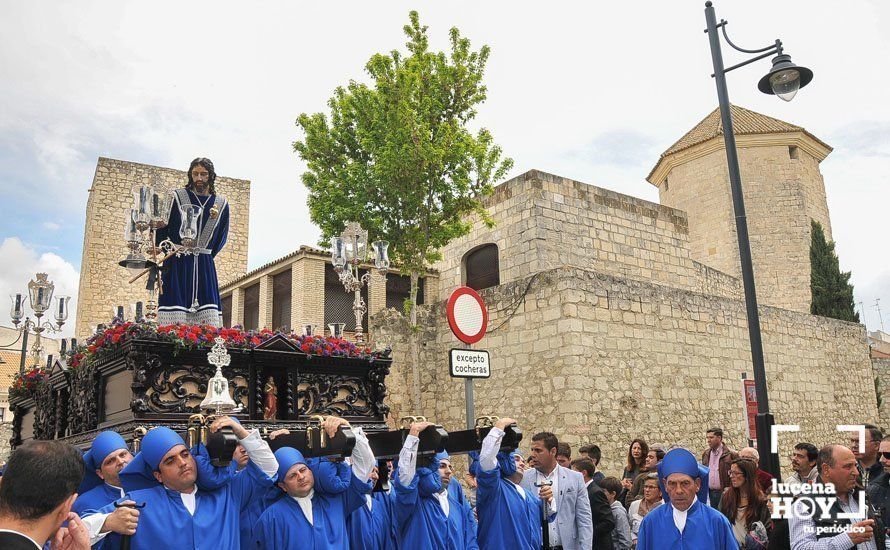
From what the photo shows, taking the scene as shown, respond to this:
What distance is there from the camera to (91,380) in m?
5.94

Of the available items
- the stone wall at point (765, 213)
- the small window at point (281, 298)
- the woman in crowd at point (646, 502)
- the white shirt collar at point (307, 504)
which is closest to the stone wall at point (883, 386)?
the stone wall at point (765, 213)

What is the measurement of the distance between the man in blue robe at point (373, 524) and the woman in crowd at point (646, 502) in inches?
82.0

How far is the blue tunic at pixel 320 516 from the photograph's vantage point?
448cm

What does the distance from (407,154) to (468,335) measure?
7.65 m

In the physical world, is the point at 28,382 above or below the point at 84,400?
above

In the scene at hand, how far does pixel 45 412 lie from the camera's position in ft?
25.3

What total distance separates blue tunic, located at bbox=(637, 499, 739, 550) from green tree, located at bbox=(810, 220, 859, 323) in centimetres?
2513

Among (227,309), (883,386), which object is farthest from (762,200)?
(227,309)

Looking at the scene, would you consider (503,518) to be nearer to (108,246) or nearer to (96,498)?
(96,498)

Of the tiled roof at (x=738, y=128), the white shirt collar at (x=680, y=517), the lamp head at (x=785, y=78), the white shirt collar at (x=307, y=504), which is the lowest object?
the white shirt collar at (x=680, y=517)

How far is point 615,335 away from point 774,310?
687 cm

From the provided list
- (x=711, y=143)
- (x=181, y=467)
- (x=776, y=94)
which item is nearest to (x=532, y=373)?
(x=776, y=94)

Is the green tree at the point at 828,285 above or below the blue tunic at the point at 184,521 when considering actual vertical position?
above

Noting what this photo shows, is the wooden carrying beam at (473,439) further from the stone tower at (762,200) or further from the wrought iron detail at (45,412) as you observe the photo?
the stone tower at (762,200)
